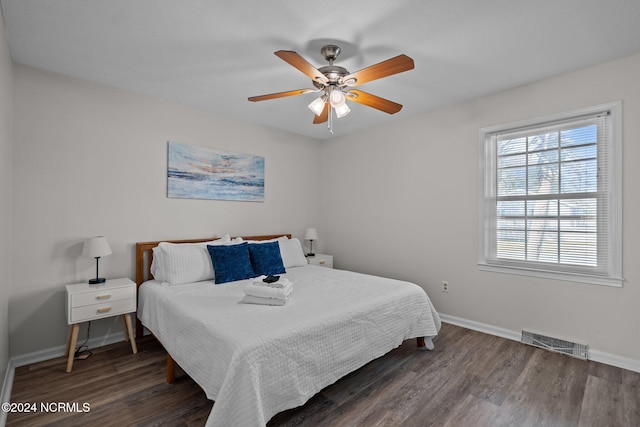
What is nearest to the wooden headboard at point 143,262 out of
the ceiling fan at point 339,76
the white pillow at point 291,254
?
the white pillow at point 291,254

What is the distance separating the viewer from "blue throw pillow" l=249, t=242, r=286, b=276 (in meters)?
3.33

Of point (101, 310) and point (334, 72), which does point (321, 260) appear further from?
point (334, 72)

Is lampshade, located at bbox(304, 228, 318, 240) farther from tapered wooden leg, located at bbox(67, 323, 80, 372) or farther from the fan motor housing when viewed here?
tapered wooden leg, located at bbox(67, 323, 80, 372)

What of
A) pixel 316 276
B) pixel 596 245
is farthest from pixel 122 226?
pixel 596 245

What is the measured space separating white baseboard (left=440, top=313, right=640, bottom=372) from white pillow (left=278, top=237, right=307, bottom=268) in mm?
1816

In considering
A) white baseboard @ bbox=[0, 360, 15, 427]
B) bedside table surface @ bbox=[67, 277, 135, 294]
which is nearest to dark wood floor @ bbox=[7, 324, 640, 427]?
white baseboard @ bbox=[0, 360, 15, 427]

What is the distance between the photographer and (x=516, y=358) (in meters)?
2.71

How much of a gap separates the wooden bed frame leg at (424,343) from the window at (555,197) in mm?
1040

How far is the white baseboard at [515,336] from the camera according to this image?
2490mm

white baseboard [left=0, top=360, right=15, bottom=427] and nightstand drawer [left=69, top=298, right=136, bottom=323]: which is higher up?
nightstand drawer [left=69, top=298, right=136, bottom=323]

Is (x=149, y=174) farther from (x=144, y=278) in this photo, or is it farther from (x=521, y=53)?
(x=521, y=53)

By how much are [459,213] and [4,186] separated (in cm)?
403

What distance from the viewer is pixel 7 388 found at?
2.16 metres

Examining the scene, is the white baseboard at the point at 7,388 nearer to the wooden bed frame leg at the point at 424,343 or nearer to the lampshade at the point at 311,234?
the wooden bed frame leg at the point at 424,343
